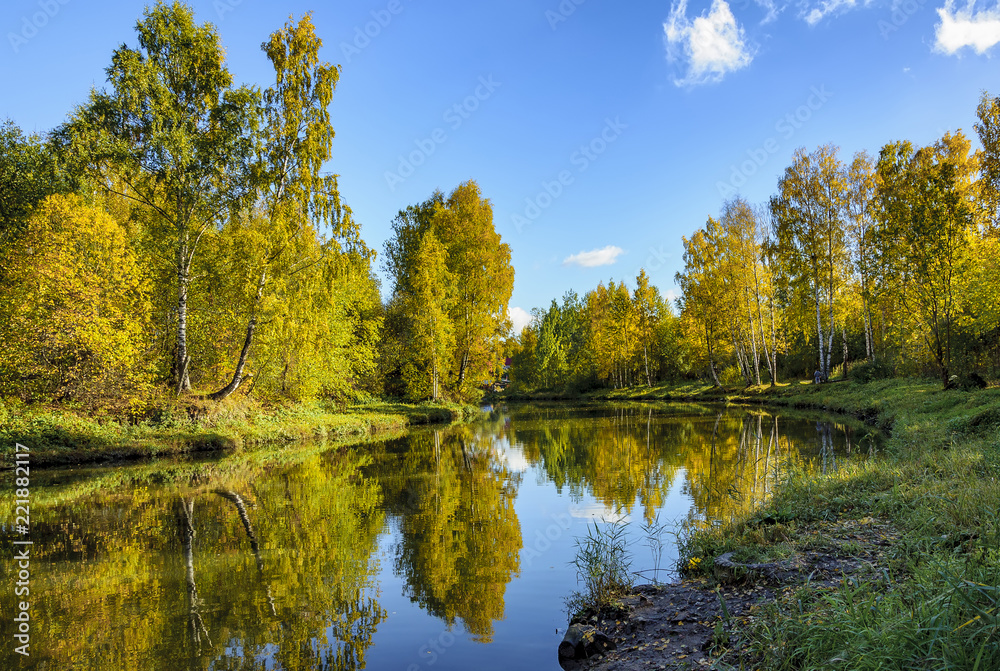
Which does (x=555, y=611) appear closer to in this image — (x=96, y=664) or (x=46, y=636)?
(x=96, y=664)

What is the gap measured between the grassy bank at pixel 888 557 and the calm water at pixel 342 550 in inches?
52.1

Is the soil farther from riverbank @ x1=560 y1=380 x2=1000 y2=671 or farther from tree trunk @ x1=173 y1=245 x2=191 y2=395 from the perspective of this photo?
tree trunk @ x1=173 y1=245 x2=191 y2=395

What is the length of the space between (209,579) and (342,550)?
6.11 ft

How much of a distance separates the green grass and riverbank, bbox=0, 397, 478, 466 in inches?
692

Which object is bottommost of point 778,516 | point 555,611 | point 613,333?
point 555,611

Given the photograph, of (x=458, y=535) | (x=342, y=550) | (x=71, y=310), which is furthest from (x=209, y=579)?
(x=71, y=310)

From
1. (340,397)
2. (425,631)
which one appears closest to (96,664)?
(425,631)

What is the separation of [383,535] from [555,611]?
12.8 ft

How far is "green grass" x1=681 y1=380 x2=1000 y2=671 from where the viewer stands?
10.2ft

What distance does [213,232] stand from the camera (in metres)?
21.4

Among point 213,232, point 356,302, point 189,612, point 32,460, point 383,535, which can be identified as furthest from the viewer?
point 356,302

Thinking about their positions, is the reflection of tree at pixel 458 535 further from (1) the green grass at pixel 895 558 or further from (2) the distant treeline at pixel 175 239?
(2) the distant treeline at pixel 175 239

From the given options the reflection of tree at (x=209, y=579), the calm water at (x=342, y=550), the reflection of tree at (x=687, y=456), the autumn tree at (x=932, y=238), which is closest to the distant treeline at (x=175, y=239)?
the calm water at (x=342, y=550)

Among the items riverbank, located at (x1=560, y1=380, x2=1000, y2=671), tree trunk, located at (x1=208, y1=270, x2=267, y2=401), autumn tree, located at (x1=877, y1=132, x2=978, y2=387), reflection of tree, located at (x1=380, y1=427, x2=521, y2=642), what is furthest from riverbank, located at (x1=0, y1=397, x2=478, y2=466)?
autumn tree, located at (x1=877, y1=132, x2=978, y2=387)
